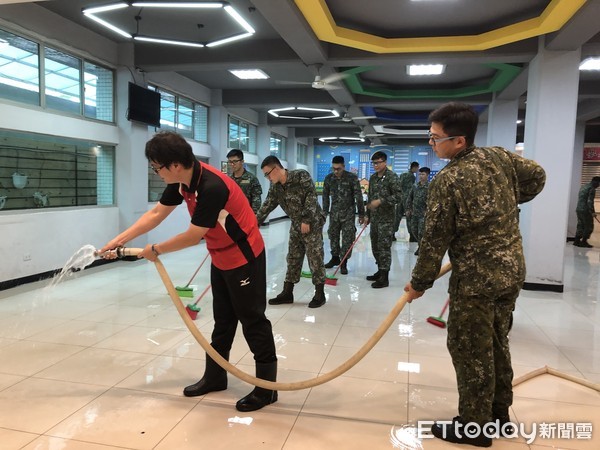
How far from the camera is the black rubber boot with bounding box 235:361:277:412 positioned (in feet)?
7.31

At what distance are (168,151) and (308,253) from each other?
2.44m

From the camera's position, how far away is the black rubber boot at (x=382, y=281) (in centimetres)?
507

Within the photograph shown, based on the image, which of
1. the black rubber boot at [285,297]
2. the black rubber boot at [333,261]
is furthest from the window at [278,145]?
the black rubber boot at [285,297]

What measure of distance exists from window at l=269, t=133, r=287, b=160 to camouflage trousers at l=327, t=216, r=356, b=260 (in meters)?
8.10

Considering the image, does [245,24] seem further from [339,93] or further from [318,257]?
[339,93]

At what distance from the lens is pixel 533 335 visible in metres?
3.48

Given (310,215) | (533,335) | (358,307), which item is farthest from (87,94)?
(533,335)

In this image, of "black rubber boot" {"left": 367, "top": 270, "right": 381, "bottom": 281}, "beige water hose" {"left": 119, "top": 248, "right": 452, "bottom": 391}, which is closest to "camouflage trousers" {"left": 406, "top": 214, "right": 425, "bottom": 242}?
"black rubber boot" {"left": 367, "top": 270, "right": 381, "bottom": 281}

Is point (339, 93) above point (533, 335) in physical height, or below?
above

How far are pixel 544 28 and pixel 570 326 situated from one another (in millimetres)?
2972

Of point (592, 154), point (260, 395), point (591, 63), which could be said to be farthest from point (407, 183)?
point (592, 154)

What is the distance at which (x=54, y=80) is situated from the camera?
5324 millimetres

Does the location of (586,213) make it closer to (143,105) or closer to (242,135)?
(242,135)

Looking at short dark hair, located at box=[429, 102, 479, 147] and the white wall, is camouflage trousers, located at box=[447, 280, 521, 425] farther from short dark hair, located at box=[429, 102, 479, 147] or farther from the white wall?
the white wall
